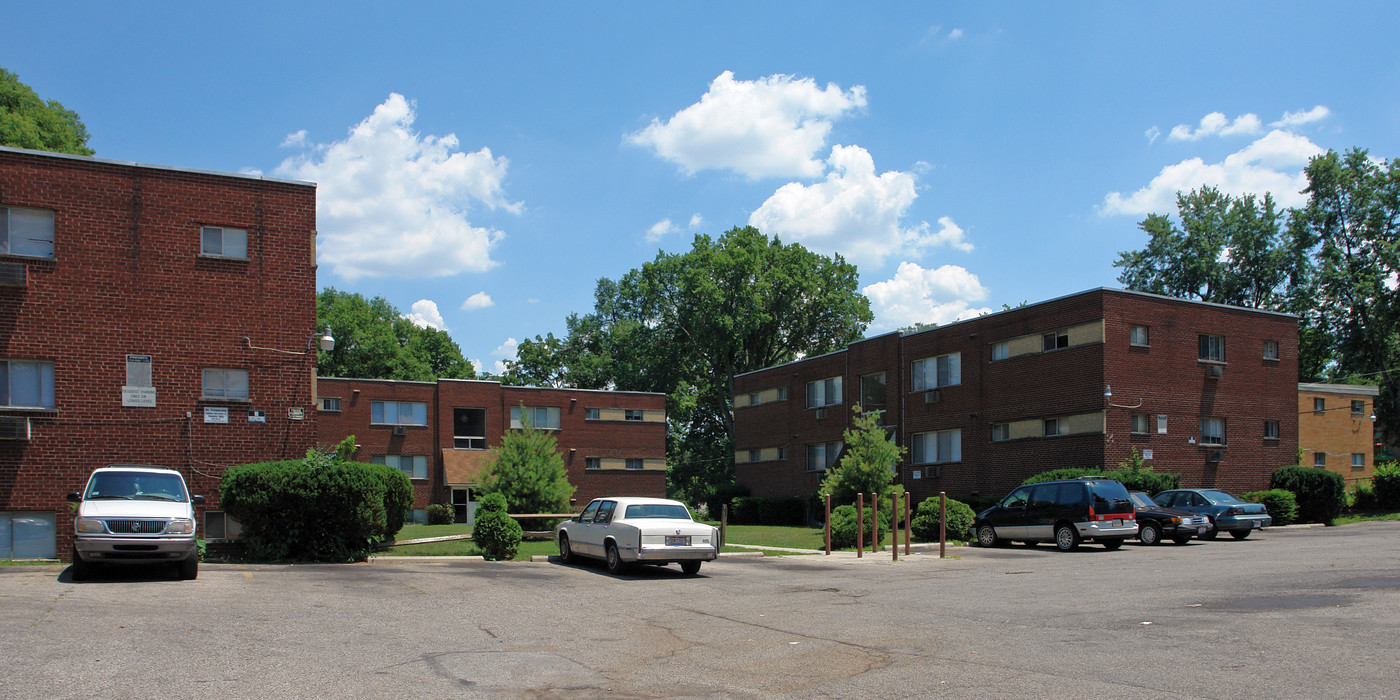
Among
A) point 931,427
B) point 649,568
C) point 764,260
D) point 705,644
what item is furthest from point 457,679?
point 764,260

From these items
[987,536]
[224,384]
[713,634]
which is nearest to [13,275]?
[224,384]

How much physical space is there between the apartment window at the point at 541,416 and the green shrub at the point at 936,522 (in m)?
28.8

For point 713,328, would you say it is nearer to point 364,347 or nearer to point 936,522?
point 364,347

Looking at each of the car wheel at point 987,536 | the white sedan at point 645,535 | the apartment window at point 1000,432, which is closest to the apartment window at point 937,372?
the apartment window at point 1000,432

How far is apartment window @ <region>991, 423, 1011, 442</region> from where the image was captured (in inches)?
1387

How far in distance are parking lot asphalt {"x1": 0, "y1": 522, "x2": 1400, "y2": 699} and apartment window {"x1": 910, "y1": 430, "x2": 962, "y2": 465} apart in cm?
1960

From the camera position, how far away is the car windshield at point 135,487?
1605 centimetres

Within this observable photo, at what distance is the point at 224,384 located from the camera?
2311cm

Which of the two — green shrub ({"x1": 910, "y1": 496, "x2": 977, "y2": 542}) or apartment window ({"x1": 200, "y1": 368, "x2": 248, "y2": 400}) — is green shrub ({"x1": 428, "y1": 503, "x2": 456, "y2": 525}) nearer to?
apartment window ({"x1": 200, "y1": 368, "x2": 248, "y2": 400})

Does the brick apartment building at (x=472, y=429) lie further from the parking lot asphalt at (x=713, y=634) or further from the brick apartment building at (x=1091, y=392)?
the parking lot asphalt at (x=713, y=634)

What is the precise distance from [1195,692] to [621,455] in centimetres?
4759

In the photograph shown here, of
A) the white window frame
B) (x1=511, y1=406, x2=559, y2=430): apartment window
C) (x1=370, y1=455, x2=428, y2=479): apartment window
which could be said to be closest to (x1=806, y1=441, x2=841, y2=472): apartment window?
(x1=511, y1=406, x2=559, y2=430): apartment window

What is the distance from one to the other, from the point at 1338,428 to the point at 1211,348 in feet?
47.4

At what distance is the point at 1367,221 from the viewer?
53.1 meters
